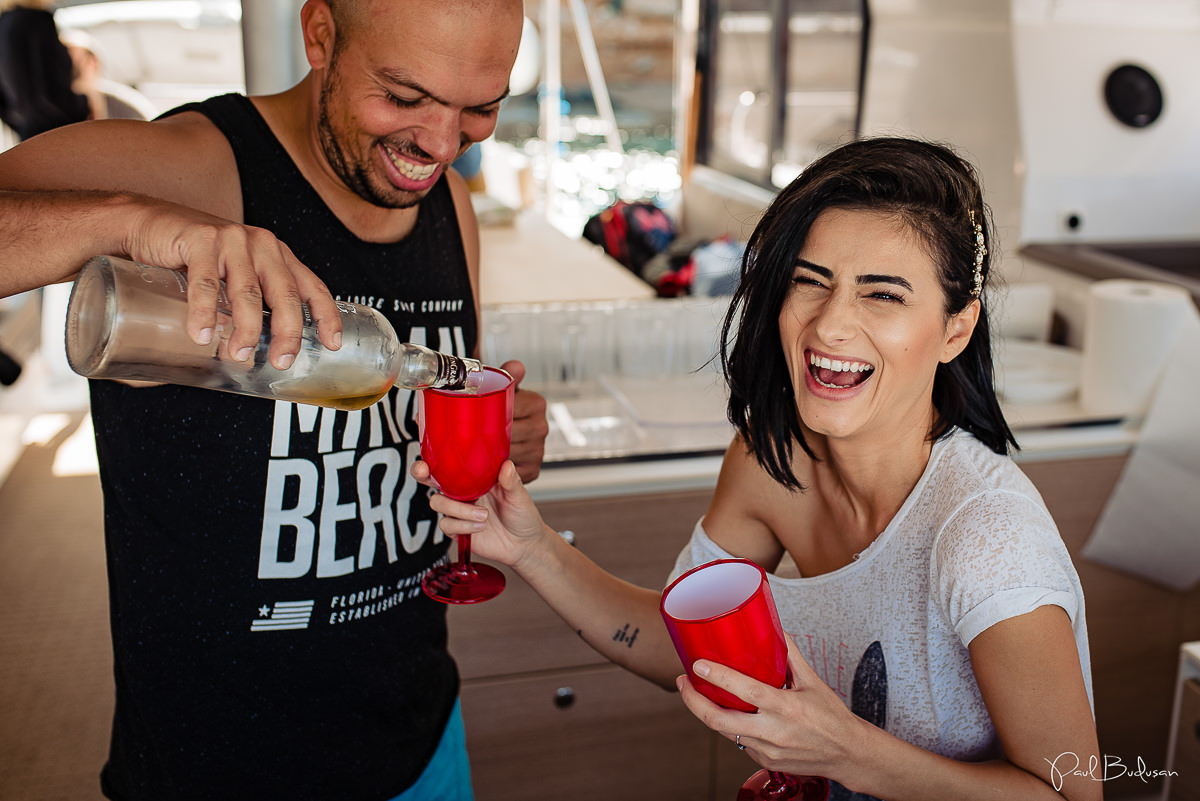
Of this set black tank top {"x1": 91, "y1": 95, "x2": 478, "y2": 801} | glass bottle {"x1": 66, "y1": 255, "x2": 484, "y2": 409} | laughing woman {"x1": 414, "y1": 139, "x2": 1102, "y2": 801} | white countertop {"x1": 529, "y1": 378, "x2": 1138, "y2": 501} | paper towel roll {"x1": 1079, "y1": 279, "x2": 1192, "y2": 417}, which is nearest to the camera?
glass bottle {"x1": 66, "y1": 255, "x2": 484, "y2": 409}

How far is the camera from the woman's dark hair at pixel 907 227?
1080mm

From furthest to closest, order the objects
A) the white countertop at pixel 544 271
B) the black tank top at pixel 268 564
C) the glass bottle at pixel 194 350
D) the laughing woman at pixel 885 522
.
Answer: the white countertop at pixel 544 271 → the black tank top at pixel 268 564 → the laughing woman at pixel 885 522 → the glass bottle at pixel 194 350

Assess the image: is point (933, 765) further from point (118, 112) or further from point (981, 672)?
point (118, 112)

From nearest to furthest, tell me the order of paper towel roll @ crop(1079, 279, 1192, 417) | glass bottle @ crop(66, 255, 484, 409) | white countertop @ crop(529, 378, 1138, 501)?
glass bottle @ crop(66, 255, 484, 409) < white countertop @ crop(529, 378, 1138, 501) < paper towel roll @ crop(1079, 279, 1192, 417)

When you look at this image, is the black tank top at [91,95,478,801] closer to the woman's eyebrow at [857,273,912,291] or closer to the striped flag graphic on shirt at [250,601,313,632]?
the striped flag graphic on shirt at [250,601,313,632]

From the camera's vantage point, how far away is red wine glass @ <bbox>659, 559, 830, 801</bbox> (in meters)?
0.77

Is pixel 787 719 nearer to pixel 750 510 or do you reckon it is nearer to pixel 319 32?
pixel 750 510

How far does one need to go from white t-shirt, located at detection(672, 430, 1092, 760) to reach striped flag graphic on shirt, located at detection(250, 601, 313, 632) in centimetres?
54

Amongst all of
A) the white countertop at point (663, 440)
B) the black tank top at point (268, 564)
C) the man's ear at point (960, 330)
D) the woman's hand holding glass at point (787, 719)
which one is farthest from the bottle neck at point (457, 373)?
the white countertop at point (663, 440)

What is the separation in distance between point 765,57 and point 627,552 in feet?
11.3

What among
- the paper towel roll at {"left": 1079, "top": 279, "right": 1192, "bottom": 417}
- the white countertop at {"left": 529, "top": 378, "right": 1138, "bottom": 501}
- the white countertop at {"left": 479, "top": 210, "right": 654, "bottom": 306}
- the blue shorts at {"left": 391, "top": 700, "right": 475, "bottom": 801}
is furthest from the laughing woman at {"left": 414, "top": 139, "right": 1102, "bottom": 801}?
A: the white countertop at {"left": 479, "top": 210, "right": 654, "bottom": 306}

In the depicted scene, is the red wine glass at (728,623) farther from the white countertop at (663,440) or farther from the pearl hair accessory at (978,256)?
the white countertop at (663,440)

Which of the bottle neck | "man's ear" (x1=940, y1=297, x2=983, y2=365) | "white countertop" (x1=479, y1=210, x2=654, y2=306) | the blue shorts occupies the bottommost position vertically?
the blue shorts

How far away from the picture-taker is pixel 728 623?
2.49ft
